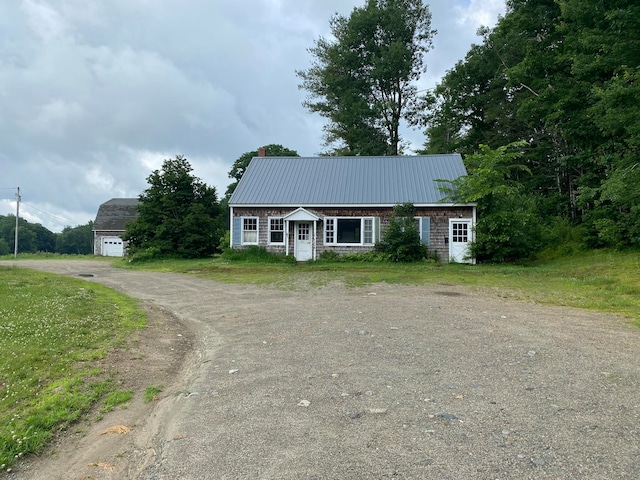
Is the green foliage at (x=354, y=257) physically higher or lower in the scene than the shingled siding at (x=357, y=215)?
lower

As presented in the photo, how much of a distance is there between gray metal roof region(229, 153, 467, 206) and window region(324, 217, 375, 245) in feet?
3.01

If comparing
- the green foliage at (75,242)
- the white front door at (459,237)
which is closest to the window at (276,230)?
the white front door at (459,237)

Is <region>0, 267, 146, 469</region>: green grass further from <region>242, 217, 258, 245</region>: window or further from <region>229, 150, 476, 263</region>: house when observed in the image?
<region>229, 150, 476, 263</region>: house

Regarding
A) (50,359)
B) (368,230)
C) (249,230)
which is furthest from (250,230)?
(50,359)

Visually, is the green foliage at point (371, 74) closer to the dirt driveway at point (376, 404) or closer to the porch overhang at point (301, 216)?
the porch overhang at point (301, 216)

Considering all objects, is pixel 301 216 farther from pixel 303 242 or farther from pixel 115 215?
pixel 115 215

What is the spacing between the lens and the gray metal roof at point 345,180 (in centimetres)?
2169

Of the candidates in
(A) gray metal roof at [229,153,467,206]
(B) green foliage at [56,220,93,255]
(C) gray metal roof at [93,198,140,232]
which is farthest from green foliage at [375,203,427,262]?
(B) green foliage at [56,220,93,255]

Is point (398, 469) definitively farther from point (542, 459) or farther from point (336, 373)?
point (336, 373)

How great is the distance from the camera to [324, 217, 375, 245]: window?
21422mm

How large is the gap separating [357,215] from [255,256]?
5.50 meters

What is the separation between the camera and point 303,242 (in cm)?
2181

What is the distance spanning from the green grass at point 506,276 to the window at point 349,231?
6.15ft

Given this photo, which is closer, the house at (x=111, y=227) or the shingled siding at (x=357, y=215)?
the shingled siding at (x=357, y=215)
